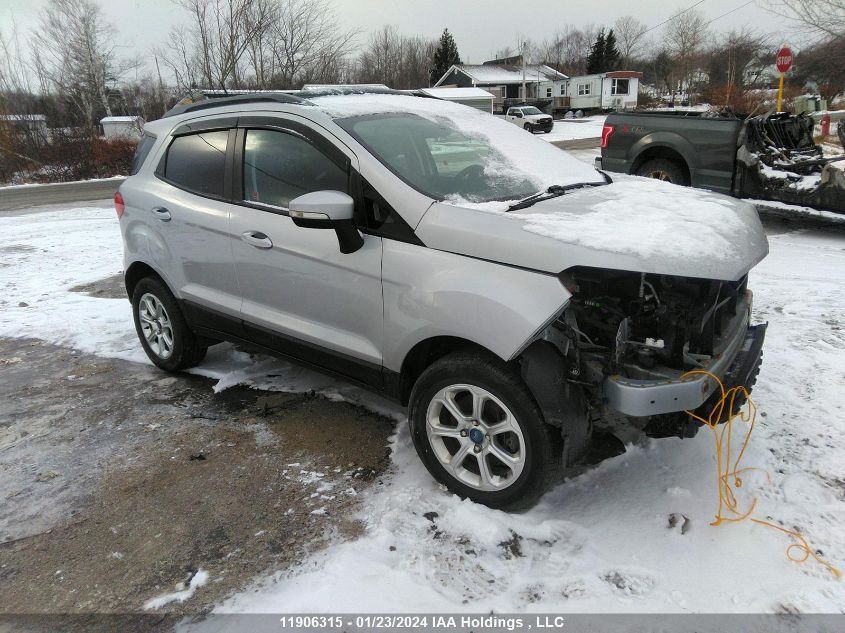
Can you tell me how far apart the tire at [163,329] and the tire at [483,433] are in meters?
2.19

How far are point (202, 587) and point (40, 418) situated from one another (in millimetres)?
2293

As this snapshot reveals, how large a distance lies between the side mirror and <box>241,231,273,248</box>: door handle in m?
0.62

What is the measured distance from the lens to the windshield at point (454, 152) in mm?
3111

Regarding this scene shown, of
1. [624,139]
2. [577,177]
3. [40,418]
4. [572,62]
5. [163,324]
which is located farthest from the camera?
[572,62]

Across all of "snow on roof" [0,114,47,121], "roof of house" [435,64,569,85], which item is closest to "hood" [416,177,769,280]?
"snow on roof" [0,114,47,121]

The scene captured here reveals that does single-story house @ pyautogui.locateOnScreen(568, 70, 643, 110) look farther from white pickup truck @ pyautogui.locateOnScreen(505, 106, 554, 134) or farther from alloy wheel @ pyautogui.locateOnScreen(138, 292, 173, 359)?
alloy wheel @ pyautogui.locateOnScreen(138, 292, 173, 359)

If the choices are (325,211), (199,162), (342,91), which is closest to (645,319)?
(325,211)

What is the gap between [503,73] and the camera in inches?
2633

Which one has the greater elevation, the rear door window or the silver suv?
the rear door window

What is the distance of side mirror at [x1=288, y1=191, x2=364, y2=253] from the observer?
282 cm

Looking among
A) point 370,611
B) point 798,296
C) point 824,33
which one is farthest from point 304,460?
point 824,33

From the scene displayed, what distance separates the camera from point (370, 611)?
7.51 feet

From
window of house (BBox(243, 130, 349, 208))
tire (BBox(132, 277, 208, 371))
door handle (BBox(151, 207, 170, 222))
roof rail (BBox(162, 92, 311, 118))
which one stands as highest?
roof rail (BBox(162, 92, 311, 118))

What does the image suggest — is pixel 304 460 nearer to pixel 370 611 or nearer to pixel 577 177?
pixel 370 611
